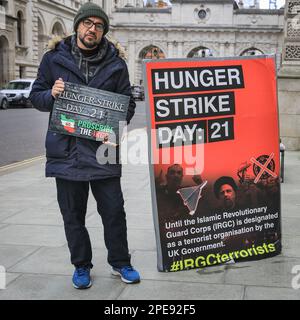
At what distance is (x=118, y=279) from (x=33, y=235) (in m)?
1.47

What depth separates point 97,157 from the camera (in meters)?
3.87

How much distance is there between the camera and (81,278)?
391cm

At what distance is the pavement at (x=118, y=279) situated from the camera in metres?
3.82

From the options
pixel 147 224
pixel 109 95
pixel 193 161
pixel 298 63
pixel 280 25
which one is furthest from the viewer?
pixel 280 25

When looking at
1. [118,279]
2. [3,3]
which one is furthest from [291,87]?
[3,3]

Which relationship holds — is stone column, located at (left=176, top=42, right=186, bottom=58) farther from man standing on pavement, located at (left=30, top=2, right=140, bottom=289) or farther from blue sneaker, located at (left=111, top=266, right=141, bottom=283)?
blue sneaker, located at (left=111, top=266, right=141, bottom=283)

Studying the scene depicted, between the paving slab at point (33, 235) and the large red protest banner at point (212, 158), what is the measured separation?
4.32ft

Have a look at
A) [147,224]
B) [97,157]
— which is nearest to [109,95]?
[97,157]

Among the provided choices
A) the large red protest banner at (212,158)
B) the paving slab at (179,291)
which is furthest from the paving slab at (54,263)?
the large red protest banner at (212,158)

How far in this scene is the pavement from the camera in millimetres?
3820

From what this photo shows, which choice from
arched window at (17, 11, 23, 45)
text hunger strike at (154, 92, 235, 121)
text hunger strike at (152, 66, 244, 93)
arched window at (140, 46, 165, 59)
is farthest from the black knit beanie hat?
arched window at (140, 46, 165, 59)

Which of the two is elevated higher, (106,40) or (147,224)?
(106,40)

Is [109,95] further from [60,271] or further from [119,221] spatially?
[60,271]

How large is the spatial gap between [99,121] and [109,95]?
19cm
